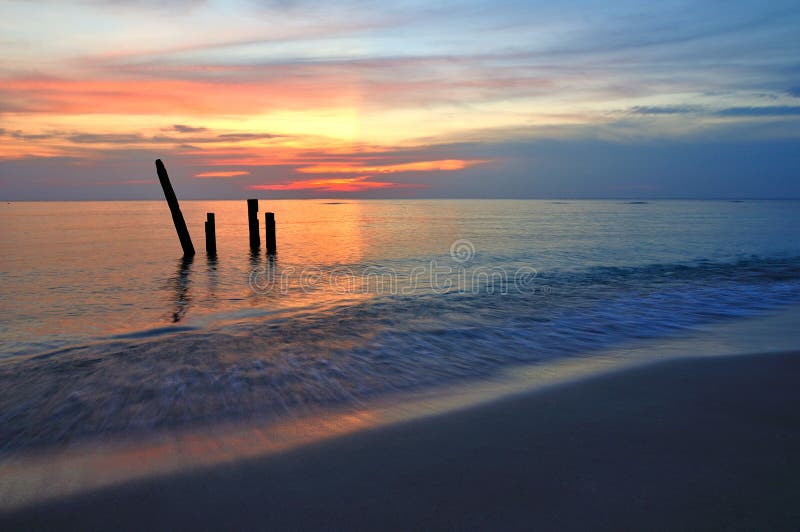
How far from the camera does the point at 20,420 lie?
4859 millimetres

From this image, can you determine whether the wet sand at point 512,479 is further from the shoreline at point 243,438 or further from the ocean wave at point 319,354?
the ocean wave at point 319,354

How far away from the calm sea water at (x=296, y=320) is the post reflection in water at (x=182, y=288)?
0.20ft

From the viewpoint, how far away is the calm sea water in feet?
17.9

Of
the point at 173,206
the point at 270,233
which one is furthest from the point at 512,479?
the point at 270,233

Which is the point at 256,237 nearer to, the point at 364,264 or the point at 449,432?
the point at 364,264

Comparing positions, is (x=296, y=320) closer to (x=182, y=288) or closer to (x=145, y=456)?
(x=145, y=456)

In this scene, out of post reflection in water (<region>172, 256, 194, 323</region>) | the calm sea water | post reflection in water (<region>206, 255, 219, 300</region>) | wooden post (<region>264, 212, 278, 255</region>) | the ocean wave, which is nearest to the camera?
the ocean wave

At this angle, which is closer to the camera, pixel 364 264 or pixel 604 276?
pixel 604 276

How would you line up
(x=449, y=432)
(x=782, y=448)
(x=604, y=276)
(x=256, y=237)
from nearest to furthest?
(x=782, y=448) < (x=449, y=432) < (x=604, y=276) < (x=256, y=237)

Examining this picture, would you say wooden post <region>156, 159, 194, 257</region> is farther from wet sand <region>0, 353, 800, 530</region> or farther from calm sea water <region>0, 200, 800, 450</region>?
wet sand <region>0, 353, 800, 530</region>

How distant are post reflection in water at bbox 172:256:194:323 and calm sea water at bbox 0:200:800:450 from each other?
0.06m

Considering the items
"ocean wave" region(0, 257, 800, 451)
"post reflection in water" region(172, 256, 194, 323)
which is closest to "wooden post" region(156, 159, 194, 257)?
"post reflection in water" region(172, 256, 194, 323)

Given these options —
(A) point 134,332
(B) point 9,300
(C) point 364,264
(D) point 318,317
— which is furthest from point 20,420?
(C) point 364,264

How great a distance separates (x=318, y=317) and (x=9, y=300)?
8009 mm
